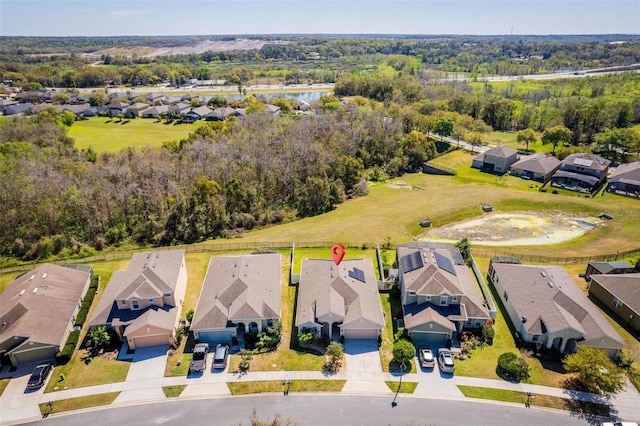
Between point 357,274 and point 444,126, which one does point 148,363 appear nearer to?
point 357,274

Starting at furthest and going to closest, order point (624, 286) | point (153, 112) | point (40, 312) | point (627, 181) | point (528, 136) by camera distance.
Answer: point (153, 112) → point (528, 136) → point (627, 181) → point (624, 286) → point (40, 312)

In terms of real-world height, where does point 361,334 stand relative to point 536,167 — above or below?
below

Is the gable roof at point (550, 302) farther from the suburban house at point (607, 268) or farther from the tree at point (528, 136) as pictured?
the tree at point (528, 136)

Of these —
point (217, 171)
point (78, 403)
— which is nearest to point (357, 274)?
point (78, 403)

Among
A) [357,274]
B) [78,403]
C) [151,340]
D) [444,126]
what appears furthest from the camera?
[444,126]

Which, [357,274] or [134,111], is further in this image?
[134,111]

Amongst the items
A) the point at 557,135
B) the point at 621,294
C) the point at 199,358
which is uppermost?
the point at 557,135

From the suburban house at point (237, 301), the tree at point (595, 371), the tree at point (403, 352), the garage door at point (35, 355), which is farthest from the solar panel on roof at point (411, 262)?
the garage door at point (35, 355)

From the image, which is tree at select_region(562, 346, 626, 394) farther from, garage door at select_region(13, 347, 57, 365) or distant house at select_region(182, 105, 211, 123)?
distant house at select_region(182, 105, 211, 123)
